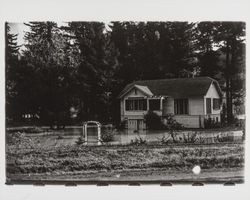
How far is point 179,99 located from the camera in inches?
242

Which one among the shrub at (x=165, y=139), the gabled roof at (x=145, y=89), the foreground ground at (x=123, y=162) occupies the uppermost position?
the gabled roof at (x=145, y=89)

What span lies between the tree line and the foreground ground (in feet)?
1.34

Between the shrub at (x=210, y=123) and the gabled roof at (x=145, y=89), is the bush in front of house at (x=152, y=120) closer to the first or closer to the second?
the gabled roof at (x=145, y=89)

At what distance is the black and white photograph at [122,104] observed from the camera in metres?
6.03

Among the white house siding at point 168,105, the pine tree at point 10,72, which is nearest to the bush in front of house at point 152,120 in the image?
the white house siding at point 168,105

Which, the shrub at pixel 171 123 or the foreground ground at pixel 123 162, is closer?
the foreground ground at pixel 123 162

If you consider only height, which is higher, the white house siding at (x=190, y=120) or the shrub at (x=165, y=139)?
the white house siding at (x=190, y=120)

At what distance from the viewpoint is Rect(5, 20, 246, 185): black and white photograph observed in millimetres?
6031

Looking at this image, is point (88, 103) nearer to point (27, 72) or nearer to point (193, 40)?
point (27, 72)

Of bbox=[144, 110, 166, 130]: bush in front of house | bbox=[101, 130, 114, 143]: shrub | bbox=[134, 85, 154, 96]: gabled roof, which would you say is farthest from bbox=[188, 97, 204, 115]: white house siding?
bbox=[101, 130, 114, 143]: shrub

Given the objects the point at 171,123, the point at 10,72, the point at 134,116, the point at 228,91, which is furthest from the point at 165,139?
the point at 10,72

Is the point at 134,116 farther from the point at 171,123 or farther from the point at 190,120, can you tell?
the point at 190,120

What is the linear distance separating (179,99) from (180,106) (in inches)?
3.9

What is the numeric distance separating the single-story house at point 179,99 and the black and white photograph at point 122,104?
0.04ft
